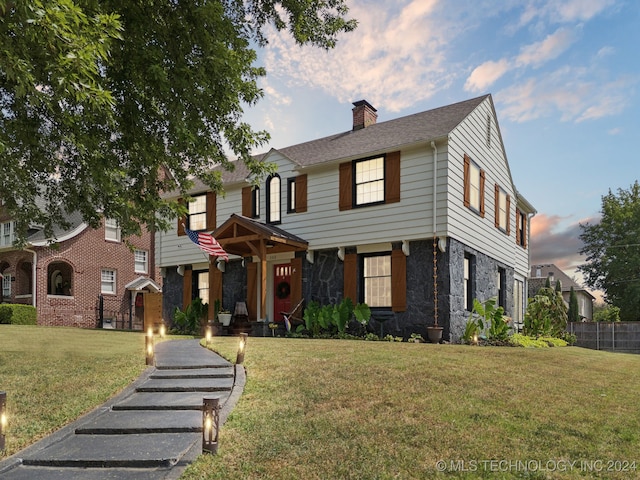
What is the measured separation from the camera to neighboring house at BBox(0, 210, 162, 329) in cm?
2488

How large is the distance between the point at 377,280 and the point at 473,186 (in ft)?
15.3

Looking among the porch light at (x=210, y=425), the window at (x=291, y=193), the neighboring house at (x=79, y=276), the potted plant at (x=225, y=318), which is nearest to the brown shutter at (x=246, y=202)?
the window at (x=291, y=193)

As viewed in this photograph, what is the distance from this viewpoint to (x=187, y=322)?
64.6 feet

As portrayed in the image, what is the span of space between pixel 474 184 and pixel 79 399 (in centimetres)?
1371

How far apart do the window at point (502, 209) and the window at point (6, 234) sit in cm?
2394

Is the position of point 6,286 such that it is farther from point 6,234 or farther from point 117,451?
point 117,451

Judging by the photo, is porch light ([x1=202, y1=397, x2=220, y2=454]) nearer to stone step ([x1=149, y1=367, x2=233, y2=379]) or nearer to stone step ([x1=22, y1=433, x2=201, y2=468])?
stone step ([x1=22, y1=433, x2=201, y2=468])

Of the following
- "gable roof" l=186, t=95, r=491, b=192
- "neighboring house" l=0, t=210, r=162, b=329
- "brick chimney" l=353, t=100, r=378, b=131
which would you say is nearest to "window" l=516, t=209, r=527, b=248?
"gable roof" l=186, t=95, r=491, b=192

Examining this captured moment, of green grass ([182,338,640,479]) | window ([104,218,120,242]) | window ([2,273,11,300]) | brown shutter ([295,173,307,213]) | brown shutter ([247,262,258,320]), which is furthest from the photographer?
window ([104,218,120,242])

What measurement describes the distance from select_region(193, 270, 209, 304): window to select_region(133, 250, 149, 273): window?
10.4 meters

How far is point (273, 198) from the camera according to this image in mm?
18625

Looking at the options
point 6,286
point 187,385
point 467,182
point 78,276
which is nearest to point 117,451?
point 187,385

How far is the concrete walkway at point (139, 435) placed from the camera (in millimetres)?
5273

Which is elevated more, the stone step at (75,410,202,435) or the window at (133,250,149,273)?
the window at (133,250,149,273)
